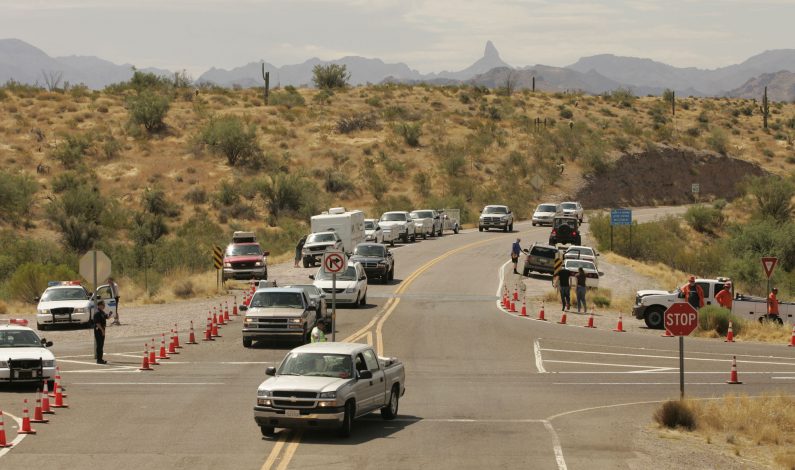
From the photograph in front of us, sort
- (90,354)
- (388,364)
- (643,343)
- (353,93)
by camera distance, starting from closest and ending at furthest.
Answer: (388,364) < (90,354) < (643,343) < (353,93)

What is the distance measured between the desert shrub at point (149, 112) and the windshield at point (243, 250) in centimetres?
5445

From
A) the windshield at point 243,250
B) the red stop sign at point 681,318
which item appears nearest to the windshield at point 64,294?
the windshield at point 243,250

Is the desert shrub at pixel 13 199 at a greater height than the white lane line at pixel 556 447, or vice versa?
the desert shrub at pixel 13 199

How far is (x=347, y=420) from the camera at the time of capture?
17.8 meters

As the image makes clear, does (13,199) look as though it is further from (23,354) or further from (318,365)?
(318,365)

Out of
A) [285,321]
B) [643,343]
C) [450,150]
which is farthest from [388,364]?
[450,150]

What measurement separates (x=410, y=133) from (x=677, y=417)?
88713 millimetres

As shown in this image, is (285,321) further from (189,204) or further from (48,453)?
(189,204)

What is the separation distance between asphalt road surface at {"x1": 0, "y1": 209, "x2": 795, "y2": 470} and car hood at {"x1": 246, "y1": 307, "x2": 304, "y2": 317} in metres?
1.02

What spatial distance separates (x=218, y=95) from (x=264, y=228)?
46.1 metres

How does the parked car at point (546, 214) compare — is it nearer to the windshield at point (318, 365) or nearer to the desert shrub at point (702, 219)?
the desert shrub at point (702, 219)

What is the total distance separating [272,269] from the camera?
53344 mm

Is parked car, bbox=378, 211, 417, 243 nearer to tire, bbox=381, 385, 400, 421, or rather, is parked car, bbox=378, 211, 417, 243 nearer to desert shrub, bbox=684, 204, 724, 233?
desert shrub, bbox=684, 204, 724, 233

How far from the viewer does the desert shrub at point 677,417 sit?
65.8 feet
